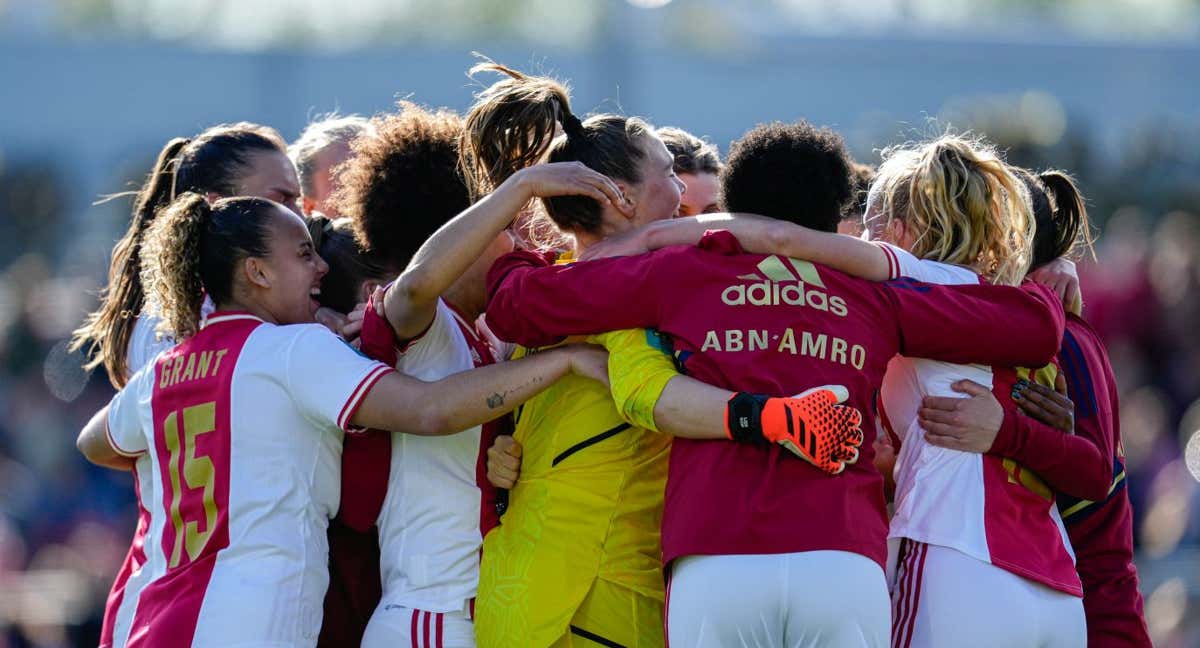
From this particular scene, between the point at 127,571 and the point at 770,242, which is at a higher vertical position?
the point at 770,242

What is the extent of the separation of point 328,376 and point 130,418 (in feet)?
2.49

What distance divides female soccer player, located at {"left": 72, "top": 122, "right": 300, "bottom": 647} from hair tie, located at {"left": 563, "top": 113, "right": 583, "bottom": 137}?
1.27 meters

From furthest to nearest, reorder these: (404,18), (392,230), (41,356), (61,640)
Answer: (404,18), (41,356), (61,640), (392,230)

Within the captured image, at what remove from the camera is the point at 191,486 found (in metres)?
3.68

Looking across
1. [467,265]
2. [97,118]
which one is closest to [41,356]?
[97,118]

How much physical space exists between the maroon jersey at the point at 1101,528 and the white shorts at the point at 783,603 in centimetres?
109

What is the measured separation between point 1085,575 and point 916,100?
15922 millimetres

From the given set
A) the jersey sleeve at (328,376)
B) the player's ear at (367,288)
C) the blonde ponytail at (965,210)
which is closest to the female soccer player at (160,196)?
the player's ear at (367,288)

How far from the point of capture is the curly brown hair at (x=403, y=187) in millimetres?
3965

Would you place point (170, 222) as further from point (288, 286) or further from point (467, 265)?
point (467, 265)

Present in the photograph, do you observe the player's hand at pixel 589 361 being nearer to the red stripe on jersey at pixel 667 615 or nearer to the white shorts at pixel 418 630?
the red stripe on jersey at pixel 667 615

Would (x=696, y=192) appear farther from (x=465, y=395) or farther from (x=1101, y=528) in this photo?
(x=1101, y=528)

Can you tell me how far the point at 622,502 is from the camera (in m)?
3.57

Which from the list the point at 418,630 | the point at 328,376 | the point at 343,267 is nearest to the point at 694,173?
the point at 343,267
